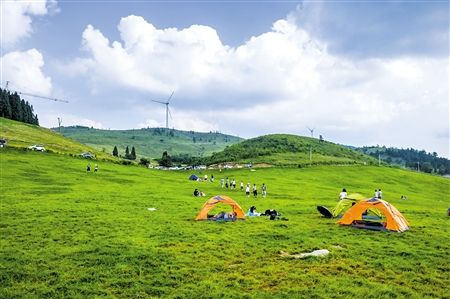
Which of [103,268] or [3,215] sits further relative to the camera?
[3,215]

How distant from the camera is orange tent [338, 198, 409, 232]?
34812mm

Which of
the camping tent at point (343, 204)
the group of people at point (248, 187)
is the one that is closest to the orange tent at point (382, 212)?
the camping tent at point (343, 204)

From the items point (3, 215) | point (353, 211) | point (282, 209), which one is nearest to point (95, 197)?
point (3, 215)

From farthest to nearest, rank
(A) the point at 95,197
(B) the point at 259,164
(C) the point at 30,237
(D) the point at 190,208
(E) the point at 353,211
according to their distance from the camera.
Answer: (B) the point at 259,164 < (A) the point at 95,197 < (D) the point at 190,208 < (E) the point at 353,211 < (C) the point at 30,237

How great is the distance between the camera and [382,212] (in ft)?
116

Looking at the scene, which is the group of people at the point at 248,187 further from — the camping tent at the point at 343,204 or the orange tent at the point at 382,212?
the orange tent at the point at 382,212

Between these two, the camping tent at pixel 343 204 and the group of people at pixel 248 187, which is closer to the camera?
the camping tent at pixel 343 204

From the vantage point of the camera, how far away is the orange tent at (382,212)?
3481 centimetres

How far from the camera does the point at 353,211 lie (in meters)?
37.7

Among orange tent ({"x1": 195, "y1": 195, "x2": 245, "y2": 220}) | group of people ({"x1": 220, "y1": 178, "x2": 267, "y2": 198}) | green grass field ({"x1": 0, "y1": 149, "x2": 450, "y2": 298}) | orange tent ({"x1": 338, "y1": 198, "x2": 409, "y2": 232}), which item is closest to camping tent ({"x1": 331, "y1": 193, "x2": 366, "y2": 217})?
green grass field ({"x1": 0, "y1": 149, "x2": 450, "y2": 298})

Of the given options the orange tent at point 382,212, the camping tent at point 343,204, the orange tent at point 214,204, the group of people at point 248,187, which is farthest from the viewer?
the group of people at point 248,187

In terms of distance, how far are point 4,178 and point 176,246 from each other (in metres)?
54.7

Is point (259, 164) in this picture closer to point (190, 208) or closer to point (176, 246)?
point (190, 208)

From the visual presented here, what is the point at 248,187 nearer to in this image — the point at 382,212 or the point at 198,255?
the point at 382,212
